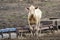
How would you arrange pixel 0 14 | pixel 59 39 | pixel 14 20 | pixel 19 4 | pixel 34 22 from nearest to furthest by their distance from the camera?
1. pixel 59 39
2. pixel 34 22
3. pixel 14 20
4. pixel 0 14
5. pixel 19 4

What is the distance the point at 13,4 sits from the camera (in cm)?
1811

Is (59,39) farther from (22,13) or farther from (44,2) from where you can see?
(44,2)

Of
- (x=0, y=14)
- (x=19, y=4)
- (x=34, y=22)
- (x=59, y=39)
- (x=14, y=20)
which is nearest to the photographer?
(x=59, y=39)

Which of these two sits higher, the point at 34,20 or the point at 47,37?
the point at 34,20

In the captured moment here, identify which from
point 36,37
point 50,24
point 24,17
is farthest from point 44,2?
point 36,37

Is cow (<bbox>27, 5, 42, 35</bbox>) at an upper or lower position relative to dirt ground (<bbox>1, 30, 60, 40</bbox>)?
upper

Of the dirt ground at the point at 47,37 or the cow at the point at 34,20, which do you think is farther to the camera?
the cow at the point at 34,20

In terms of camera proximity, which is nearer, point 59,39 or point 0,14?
point 59,39

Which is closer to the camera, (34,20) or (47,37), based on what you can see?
(47,37)

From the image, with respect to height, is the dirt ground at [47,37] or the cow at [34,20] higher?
the cow at [34,20]

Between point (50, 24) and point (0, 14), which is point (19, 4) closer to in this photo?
point (0, 14)

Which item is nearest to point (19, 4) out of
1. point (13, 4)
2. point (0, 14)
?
point (13, 4)

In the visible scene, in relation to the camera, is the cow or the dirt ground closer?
the dirt ground

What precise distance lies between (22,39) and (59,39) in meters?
1.40
